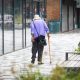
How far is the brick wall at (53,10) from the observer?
134ft

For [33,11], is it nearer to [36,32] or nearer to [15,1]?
[15,1]

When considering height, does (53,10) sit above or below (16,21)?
above

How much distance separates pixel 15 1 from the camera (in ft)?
70.3

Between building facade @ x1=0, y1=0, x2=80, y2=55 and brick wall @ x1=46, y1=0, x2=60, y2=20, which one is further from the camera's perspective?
brick wall @ x1=46, y1=0, x2=60, y2=20

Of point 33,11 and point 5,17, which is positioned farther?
point 33,11

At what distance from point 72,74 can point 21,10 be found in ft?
52.8

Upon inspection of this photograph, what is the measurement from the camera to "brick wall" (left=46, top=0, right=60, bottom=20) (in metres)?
40.9

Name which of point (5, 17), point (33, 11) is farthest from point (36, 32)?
point (33, 11)

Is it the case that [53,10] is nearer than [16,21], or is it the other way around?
[16,21]

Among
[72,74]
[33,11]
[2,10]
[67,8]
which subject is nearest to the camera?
[72,74]

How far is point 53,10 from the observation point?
4125 cm

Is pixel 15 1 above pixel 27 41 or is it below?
above

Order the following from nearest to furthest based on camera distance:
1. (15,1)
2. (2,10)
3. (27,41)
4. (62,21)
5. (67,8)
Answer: (2,10) → (15,1) → (27,41) → (62,21) → (67,8)

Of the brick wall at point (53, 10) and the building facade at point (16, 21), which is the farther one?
the brick wall at point (53, 10)
